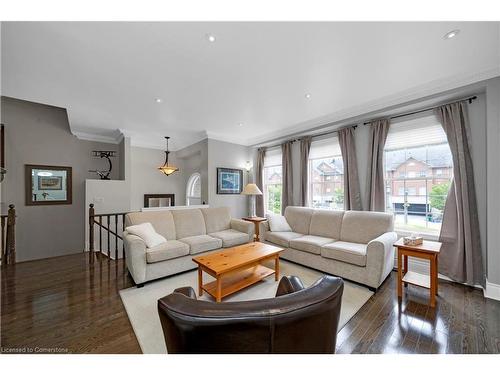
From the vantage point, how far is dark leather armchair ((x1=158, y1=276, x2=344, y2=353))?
0.70m

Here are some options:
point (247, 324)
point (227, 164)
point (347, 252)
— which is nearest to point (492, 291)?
point (347, 252)

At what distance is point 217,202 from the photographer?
16.5 ft

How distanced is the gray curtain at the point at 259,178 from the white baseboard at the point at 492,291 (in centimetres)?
393

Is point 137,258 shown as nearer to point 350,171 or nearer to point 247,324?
point 247,324

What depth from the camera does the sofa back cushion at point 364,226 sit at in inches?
118

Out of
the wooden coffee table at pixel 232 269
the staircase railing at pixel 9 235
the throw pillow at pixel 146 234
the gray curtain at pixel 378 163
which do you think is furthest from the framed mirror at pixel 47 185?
the gray curtain at pixel 378 163

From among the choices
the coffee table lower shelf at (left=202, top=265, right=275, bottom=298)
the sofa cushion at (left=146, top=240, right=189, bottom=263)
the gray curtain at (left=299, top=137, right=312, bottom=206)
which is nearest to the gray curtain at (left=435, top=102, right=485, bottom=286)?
the gray curtain at (left=299, top=137, right=312, bottom=206)

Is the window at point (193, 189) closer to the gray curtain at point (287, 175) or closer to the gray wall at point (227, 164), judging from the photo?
the gray wall at point (227, 164)

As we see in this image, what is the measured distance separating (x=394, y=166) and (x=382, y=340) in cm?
266

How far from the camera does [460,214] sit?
8.45 feet

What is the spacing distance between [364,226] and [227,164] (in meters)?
3.39

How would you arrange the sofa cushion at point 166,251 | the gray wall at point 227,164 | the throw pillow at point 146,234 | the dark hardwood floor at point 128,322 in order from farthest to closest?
the gray wall at point 227,164 < the throw pillow at point 146,234 < the sofa cushion at point 166,251 < the dark hardwood floor at point 128,322

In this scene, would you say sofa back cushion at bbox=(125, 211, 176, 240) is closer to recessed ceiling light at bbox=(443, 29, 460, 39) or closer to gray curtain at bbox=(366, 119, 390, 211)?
A: gray curtain at bbox=(366, 119, 390, 211)
